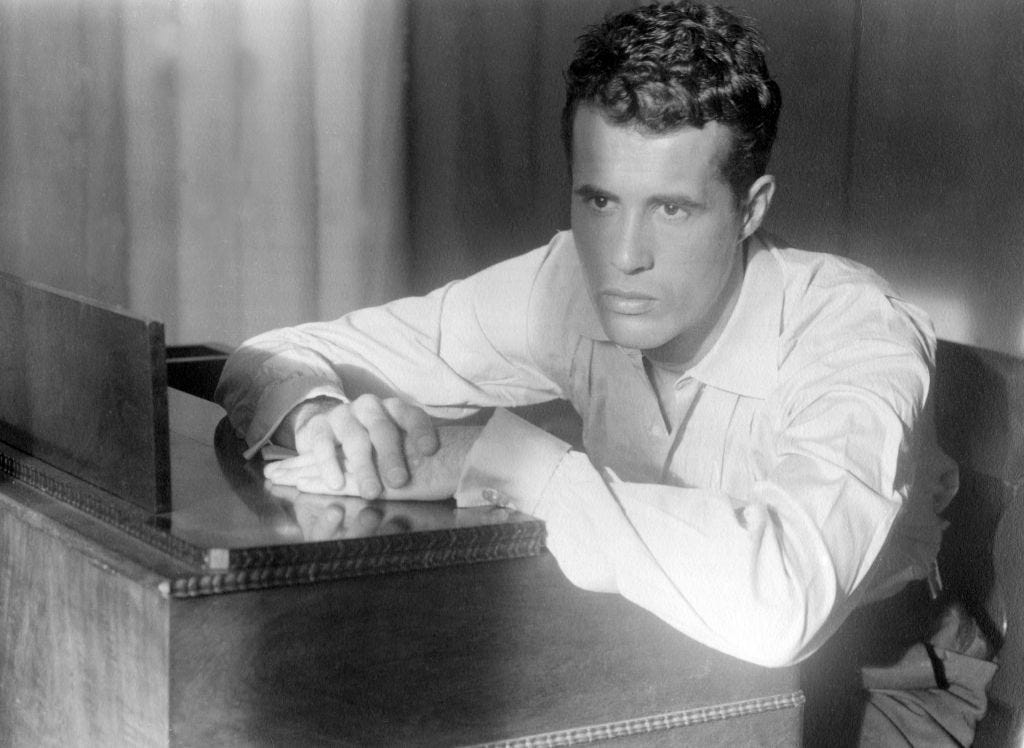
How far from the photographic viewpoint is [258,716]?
1.11 m

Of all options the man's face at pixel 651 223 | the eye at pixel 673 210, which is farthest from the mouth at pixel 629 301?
the eye at pixel 673 210

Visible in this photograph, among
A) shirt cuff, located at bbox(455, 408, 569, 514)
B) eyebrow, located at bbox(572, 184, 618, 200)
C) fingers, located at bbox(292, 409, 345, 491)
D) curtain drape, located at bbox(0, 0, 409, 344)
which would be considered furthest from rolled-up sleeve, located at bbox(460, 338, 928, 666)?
curtain drape, located at bbox(0, 0, 409, 344)

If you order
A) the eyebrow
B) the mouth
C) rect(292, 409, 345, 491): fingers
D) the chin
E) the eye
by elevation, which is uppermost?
the eyebrow

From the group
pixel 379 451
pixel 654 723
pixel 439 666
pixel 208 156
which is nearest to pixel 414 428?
pixel 379 451

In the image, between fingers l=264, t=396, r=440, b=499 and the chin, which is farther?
the chin

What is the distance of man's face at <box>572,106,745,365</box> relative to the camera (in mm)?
1641

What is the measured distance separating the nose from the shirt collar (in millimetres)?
178

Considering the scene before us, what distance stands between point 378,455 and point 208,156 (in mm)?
2069

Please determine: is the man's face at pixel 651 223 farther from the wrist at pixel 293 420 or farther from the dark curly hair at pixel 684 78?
the wrist at pixel 293 420

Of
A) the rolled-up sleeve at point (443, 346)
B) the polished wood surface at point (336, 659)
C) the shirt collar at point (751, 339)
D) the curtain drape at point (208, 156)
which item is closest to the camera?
the polished wood surface at point (336, 659)

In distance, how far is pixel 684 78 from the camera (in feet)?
5.49

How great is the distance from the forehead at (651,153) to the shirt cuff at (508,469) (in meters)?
0.44

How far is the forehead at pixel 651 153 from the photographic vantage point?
164 centimetres

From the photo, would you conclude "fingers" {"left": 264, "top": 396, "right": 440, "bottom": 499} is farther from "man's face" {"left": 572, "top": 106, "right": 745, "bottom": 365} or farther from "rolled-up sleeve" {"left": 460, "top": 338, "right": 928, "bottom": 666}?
"man's face" {"left": 572, "top": 106, "right": 745, "bottom": 365}
